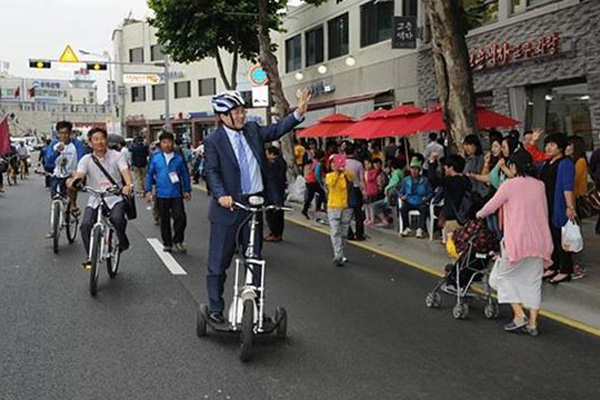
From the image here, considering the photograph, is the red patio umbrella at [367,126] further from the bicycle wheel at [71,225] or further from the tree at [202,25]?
the tree at [202,25]

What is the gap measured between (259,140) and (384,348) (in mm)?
2071

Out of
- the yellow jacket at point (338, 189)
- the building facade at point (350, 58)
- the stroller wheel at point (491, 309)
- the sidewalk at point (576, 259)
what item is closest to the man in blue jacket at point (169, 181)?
the yellow jacket at point (338, 189)

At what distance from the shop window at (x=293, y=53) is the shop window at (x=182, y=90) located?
2192 centimetres

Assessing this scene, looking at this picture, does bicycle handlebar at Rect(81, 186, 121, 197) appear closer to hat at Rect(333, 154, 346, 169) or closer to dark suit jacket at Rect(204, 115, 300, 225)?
dark suit jacket at Rect(204, 115, 300, 225)

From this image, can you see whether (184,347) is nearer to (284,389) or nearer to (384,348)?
(284,389)

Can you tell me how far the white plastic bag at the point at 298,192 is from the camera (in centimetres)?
1553

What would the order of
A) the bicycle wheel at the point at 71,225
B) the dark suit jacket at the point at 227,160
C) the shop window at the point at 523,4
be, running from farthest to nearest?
the shop window at the point at 523,4
the bicycle wheel at the point at 71,225
the dark suit jacket at the point at 227,160

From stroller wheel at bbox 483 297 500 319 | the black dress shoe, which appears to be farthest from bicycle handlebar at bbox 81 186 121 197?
stroller wheel at bbox 483 297 500 319

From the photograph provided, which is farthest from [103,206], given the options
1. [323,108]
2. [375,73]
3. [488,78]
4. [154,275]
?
[323,108]

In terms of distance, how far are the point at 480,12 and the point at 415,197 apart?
9564 mm

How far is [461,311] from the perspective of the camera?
22.2ft

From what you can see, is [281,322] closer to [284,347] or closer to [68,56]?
[284,347]

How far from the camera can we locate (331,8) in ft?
95.0

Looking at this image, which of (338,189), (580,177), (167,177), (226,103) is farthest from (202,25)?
(226,103)
